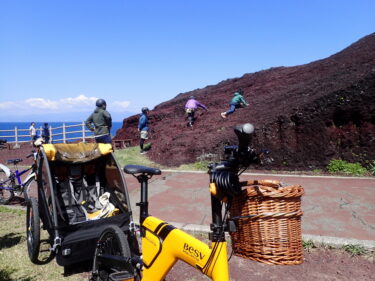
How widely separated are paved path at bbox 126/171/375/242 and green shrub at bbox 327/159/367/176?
0.70 metres

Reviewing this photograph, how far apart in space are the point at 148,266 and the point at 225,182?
133 centimetres

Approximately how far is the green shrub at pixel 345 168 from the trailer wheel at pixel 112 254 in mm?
7220

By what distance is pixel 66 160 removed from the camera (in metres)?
4.41

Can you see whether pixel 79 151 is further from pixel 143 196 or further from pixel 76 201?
pixel 143 196

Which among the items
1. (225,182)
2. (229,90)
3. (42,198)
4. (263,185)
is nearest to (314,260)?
(263,185)

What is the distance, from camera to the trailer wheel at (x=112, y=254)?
107 inches

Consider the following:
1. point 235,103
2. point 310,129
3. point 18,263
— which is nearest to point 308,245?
point 18,263

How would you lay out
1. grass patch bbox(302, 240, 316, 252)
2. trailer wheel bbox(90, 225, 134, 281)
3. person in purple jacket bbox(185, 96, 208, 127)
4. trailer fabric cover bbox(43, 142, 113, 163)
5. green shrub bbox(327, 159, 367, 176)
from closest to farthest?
trailer wheel bbox(90, 225, 134, 281) < grass patch bbox(302, 240, 316, 252) < trailer fabric cover bbox(43, 142, 113, 163) < green shrub bbox(327, 159, 367, 176) < person in purple jacket bbox(185, 96, 208, 127)

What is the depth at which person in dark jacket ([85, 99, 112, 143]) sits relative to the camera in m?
8.70

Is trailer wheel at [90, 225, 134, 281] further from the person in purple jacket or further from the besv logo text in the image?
the person in purple jacket

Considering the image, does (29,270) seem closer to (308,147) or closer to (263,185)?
(263,185)

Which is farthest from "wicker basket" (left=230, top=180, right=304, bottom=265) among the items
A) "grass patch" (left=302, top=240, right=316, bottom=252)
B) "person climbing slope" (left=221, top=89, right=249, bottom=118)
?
"person climbing slope" (left=221, top=89, right=249, bottom=118)

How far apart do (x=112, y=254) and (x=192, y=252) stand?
1.12m

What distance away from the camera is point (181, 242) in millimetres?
2320
